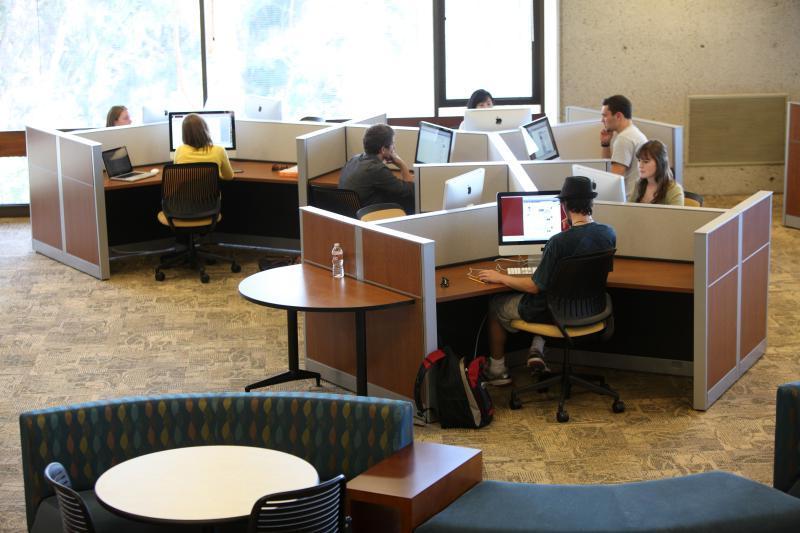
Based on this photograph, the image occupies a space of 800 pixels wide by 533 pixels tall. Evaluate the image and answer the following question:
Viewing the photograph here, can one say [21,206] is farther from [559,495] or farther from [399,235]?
[559,495]

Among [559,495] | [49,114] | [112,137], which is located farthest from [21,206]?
[559,495]

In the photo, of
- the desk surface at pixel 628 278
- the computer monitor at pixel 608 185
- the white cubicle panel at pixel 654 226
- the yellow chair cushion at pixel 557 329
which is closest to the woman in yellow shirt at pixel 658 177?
the computer monitor at pixel 608 185

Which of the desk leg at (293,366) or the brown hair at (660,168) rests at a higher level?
the brown hair at (660,168)

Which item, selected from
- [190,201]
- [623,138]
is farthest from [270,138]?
[623,138]

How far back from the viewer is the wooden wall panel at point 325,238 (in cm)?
593

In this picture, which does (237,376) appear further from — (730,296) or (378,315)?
(730,296)

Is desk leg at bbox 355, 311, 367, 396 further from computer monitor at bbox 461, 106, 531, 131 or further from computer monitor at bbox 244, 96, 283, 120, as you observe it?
computer monitor at bbox 244, 96, 283, 120

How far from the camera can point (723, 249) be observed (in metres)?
5.79

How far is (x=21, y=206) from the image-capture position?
10.8m

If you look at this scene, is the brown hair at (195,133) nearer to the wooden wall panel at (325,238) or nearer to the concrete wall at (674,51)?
the wooden wall panel at (325,238)

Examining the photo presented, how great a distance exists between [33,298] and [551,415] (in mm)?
4010

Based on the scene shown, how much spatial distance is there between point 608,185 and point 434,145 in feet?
6.37

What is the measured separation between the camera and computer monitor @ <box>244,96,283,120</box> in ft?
31.3

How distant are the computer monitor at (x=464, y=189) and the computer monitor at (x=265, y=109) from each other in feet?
10.7
